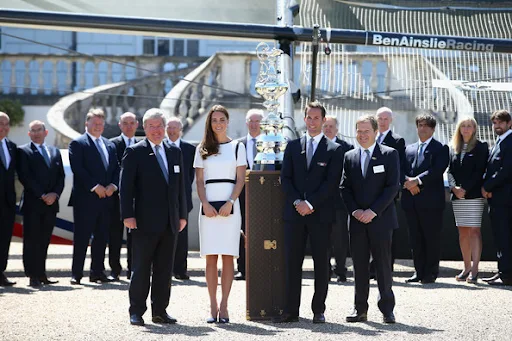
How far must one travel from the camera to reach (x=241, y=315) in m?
8.41

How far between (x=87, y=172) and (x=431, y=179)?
3675 mm

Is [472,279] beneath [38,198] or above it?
beneath

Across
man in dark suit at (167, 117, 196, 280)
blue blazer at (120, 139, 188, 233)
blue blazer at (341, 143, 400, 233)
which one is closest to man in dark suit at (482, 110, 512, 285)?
blue blazer at (341, 143, 400, 233)

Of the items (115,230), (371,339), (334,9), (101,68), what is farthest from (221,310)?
(101,68)

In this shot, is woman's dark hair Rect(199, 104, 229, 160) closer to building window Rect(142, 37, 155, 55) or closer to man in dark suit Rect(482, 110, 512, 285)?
man in dark suit Rect(482, 110, 512, 285)

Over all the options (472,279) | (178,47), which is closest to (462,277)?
(472,279)

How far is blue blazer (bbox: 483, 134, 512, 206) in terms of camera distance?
10.8 metres

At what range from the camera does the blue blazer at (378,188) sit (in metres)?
8.07

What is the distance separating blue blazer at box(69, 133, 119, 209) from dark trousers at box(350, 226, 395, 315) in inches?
151

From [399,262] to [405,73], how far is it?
98.6 inches

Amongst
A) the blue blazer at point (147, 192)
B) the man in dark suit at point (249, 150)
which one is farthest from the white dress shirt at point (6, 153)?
the blue blazer at point (147, 192)

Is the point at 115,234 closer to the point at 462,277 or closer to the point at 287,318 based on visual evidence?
the point at 462,277

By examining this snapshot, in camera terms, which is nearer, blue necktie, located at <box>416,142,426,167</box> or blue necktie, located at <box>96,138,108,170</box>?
blue necktie, located at <box>416,142,426,167</box>

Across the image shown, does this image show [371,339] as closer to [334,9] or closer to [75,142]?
[75,142]
